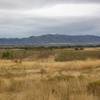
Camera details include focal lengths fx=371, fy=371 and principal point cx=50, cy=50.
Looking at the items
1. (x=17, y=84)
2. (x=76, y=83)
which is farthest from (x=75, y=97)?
(x=17, y=84)

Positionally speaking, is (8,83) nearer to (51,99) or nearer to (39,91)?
(39,91)

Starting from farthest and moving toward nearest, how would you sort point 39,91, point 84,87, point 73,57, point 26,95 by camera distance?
point 73,57 < point 84,87 < point 39,91 < point 26,95

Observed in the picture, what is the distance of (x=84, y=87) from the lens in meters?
16.5

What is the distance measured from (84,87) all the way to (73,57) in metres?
70.3

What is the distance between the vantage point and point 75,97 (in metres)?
13.8

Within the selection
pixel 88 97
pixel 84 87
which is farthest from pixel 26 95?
pixel 84 87

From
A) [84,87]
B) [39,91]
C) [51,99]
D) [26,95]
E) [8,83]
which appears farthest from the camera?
[8,83]

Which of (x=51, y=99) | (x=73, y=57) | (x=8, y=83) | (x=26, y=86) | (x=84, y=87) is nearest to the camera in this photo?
(x=51, y=99)

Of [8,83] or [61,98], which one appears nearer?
[61,98]

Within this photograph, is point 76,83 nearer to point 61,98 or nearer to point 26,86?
point 26,86

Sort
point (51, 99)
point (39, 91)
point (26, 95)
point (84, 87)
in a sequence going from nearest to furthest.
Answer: point (51, 99) → point (26, 95) → point (39, 91) → point (84, 87)

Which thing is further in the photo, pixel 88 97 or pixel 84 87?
pixel 84 87

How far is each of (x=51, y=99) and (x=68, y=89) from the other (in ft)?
9.55

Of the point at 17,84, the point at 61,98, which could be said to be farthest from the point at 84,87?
the point at 17,84
